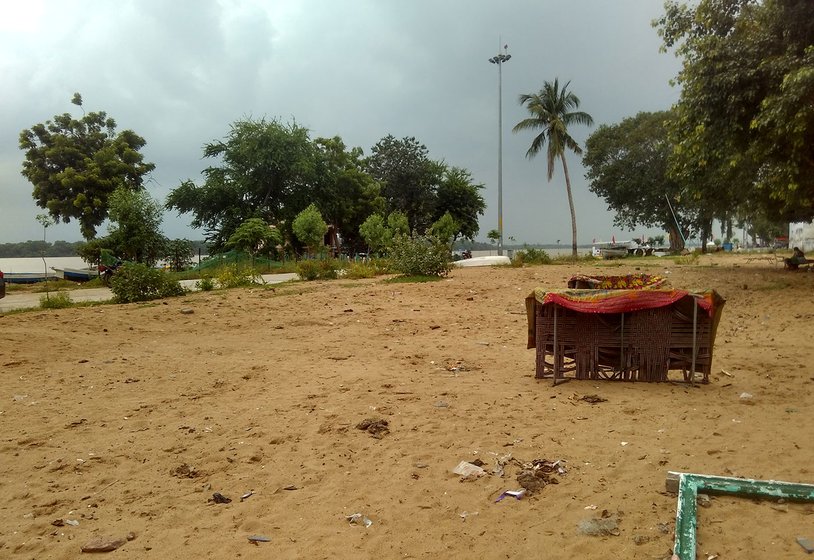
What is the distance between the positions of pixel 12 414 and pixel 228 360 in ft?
8.13

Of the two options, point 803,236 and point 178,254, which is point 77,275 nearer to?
point 178,254

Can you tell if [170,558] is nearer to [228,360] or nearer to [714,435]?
[714,435]

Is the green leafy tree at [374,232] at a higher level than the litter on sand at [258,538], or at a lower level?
higher

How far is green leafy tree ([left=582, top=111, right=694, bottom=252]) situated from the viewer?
39969 millimetres

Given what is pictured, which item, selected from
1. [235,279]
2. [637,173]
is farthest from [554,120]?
[235,279]

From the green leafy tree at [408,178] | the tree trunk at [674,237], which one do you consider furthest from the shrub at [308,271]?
the tree trunk at [674,237]

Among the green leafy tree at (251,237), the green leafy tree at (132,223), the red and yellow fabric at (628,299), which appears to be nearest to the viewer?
the red and yellow fabric at (628,299)

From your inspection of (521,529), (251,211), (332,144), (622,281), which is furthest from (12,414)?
(332,144)

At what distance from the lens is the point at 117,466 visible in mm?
3898

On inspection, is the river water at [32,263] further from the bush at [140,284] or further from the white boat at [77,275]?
the bush at [140,284]

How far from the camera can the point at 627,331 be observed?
524 centimetres

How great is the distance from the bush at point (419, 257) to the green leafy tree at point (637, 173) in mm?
26968

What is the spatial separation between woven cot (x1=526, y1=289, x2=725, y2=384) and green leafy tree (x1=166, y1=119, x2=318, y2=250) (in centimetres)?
3103

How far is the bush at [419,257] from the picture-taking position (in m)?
17.1
